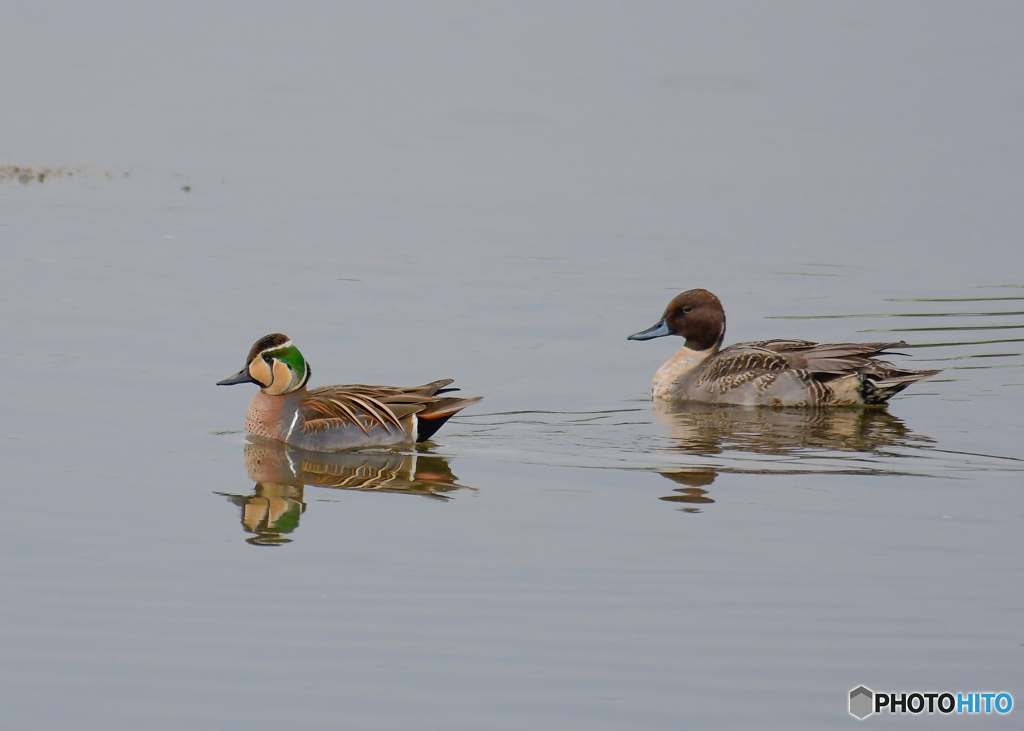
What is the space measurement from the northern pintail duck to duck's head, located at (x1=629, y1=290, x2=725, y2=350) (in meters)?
0.32

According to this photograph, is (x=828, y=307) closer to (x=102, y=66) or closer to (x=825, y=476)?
(x=825, y=476)

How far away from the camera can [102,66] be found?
27.0 meters

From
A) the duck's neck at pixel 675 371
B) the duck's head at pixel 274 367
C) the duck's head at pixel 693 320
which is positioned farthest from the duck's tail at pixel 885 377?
the duck's head at pixel 274 367

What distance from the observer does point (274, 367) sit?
10.6 m

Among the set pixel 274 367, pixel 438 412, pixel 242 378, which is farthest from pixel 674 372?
pixel 242 378

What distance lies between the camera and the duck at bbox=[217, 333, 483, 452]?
34.0 ft

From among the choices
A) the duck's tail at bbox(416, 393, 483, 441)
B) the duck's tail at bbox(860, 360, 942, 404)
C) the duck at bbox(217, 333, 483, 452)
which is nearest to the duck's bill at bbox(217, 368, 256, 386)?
the duck at bbox(217, 333, 483, 452)

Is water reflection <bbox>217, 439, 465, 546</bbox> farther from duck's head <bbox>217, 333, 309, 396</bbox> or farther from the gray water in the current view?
duck's head <bbox>217, 333, 309, 396</bbox>

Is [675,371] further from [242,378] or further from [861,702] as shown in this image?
[861,702]

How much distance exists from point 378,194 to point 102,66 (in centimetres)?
1079

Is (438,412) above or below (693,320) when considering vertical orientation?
below

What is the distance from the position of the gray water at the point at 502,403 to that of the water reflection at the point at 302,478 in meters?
0.04

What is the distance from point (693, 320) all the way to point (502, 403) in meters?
2.31

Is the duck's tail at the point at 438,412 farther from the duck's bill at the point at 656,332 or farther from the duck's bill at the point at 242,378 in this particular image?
the duck's bill at the point at 656,332
